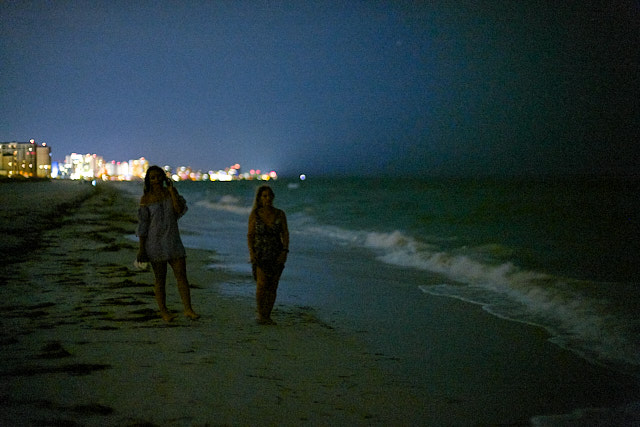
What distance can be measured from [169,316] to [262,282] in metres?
1.15

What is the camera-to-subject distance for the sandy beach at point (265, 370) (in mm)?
3600

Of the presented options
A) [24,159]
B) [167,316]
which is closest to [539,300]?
[167,316]

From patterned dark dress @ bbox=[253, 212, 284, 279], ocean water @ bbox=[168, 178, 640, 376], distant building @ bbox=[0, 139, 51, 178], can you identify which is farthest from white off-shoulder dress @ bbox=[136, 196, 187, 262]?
distant building @ bbox=[0, 139, 51, 178]

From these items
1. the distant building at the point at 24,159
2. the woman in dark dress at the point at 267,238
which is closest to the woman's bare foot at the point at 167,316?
the woman in dark dress at the point at 267,238

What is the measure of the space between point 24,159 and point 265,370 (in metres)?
175

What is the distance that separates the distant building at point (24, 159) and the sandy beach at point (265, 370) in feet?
525

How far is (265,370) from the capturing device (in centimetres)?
443

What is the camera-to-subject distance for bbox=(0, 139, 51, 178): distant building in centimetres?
14688

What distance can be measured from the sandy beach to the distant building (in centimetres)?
16003

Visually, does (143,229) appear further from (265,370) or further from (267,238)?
(265,370)

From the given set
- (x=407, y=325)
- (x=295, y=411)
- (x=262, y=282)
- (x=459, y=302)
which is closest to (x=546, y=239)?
(x=459, y=302)

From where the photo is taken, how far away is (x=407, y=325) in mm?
6578

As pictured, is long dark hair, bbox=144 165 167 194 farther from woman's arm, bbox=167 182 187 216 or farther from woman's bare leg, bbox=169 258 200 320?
woman's bare leg, bbox=169 258 200 320

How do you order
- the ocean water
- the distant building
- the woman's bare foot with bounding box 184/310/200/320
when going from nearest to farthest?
1. the woman's bare foot with bounding box 184/310/200/320
2. the ocean water
3. the distant building
